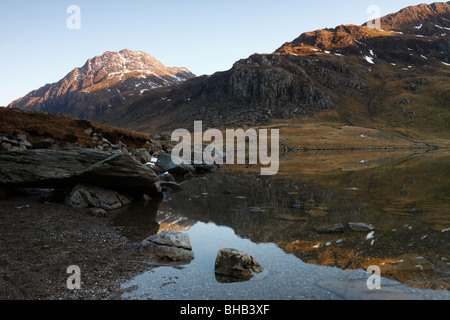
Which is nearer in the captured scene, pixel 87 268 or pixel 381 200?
pixel 87 268

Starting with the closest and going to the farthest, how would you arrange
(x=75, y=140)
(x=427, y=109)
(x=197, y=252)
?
(x=197, y=252), (x=75, y=140), (x=427, y=109)

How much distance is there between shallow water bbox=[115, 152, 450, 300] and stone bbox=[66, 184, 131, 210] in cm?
171

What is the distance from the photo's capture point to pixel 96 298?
8.84m

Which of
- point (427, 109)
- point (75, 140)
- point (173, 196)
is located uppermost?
point (427, 109)

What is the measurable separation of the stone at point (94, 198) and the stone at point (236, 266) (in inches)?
524

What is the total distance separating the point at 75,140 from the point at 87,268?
32390 mm

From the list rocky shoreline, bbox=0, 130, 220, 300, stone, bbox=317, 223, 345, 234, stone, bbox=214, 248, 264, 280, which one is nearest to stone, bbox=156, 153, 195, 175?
rocky shoreline, bbox=0, 130, 220, 300

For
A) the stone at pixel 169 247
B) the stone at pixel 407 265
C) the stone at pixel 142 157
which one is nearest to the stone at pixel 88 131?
the stone at pixel 142 157

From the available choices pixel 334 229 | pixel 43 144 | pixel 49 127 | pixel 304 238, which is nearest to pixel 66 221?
pixel 304 238

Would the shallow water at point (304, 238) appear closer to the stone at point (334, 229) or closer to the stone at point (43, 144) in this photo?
the stone at point (334, 229)

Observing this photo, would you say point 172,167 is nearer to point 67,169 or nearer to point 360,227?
point 67,169

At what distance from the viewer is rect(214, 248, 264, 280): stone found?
1054 cm
